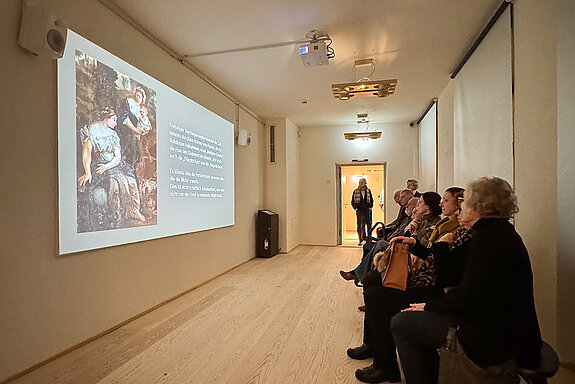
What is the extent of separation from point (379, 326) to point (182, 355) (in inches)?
59.1

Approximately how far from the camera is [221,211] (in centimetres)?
503

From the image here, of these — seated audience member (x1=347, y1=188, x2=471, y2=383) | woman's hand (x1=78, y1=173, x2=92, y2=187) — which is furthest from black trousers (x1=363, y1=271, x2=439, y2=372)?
woman's hand (x1=78, y1=173, x2=92, y2=187)

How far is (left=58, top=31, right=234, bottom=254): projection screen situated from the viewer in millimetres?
2504

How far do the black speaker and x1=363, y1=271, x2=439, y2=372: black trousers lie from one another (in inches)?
176

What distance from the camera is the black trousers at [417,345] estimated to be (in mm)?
1637

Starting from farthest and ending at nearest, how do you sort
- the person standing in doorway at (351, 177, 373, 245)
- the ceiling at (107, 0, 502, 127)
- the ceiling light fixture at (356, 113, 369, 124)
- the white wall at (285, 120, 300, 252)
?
the person standing in doorway at (351, 177, 373, 245) → the white wall at (285, 120, 300, 252) → the ceiling light fixture at (356, 113, 369, 124) → the ceiling at (107, 0, 502, 127)

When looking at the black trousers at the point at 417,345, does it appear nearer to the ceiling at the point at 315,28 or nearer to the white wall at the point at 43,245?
the white wall at the point at 43,245

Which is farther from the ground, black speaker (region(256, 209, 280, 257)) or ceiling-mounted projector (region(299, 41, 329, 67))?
ceiling-mounted projector (region(299, 41, 329, 67))

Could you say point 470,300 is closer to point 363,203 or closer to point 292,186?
point 292,186

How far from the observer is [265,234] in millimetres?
6582

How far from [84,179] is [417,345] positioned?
2666 millimetres

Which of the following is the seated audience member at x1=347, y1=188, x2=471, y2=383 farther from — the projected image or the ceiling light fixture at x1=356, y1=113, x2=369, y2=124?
the ceiling light fixture at x1=356, y1=113, x2=369, y2=124

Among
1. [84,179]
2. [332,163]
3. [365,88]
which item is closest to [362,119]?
[332,163]

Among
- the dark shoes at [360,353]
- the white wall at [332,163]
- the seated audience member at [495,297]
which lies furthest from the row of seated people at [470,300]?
the white wall at [332,163]
